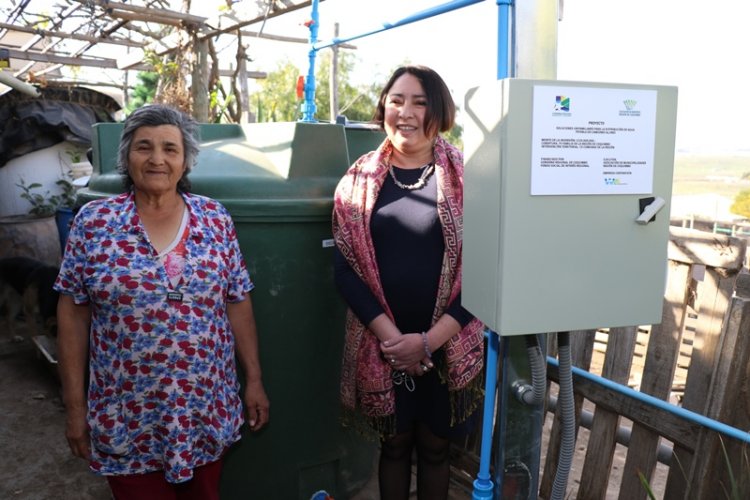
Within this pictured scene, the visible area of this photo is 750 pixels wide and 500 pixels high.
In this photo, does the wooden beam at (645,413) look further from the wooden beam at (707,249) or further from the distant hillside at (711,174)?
the distant hillside at (711,174)

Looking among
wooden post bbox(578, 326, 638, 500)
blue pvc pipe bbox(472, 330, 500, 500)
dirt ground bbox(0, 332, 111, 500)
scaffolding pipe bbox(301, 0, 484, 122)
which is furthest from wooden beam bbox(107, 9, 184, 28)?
blue pvc pipe bbox(472, 330, 500, 500)

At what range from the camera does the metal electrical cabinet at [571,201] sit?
48.3 inches

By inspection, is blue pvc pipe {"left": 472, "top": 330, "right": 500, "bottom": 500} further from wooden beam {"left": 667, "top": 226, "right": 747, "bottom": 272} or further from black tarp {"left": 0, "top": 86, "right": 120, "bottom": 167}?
black tarp {"left": 0, "top": 86, "right": 120, "bottom": 167}

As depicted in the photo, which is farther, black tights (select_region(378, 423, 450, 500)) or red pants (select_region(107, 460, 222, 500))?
black tights (select_region(378, 423, 450, 500))

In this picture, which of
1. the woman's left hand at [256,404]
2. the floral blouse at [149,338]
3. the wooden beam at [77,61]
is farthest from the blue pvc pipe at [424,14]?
the wooden beam at [77,61]

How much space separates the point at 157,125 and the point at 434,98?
2.60 ft

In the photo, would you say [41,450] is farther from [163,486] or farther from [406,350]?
[406,350]

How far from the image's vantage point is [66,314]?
66.1 inches

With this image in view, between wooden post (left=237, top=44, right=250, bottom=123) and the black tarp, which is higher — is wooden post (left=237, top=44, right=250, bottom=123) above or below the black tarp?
above

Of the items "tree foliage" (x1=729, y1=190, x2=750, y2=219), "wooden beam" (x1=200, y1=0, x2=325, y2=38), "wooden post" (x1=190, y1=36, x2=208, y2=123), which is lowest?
"tree foliage" (x1=729, y1=190, x2=750, y2=219)

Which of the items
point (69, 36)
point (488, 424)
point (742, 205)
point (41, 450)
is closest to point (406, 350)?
point (488, 424)

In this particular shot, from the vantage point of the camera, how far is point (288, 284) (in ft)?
7.10

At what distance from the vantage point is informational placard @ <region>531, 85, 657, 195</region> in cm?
123

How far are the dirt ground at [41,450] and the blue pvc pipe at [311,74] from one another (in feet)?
5.45
